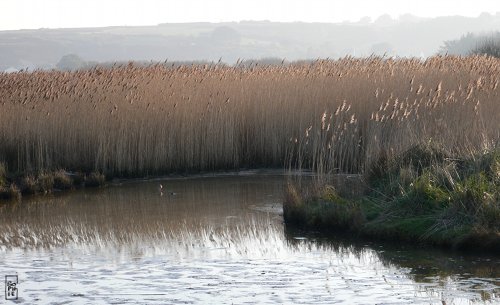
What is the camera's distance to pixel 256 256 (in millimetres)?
9562

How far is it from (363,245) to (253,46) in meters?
95.6

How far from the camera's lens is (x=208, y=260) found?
941cm

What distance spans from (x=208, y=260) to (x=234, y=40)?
103m

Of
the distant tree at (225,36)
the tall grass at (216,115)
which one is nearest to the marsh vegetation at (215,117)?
the tall grass at (216,115)

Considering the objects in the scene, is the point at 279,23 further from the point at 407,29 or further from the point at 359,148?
the point at 359,148

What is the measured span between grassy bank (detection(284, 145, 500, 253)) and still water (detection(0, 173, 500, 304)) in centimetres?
23

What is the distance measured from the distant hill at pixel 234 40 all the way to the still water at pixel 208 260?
80.0 m

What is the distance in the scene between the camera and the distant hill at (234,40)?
329ft

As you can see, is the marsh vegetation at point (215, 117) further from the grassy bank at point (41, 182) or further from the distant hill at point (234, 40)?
the distant hill at point (234, 40)

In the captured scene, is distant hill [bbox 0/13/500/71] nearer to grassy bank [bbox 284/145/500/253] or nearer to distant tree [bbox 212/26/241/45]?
distant tree [bbox 212/26/241/45]

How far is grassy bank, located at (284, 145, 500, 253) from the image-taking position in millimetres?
9695

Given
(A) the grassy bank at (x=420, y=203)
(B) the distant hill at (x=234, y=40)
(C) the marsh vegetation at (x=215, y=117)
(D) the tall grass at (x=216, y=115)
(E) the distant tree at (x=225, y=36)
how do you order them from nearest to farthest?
1. (A) the grassy bank at (x=420, y=203)
2. (C) the marsh vegetation at (x=215, y=117)
3. (D) the tall grass at (x=216, y=115)
4. (B) the distant hill at (x=234, y=40)
5. (E) the distant tree at (x=225, y=36)

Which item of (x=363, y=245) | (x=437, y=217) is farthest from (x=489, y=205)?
(x=363, y=245)

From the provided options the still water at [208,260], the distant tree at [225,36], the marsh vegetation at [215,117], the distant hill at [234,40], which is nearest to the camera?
the still water at [208,260]
